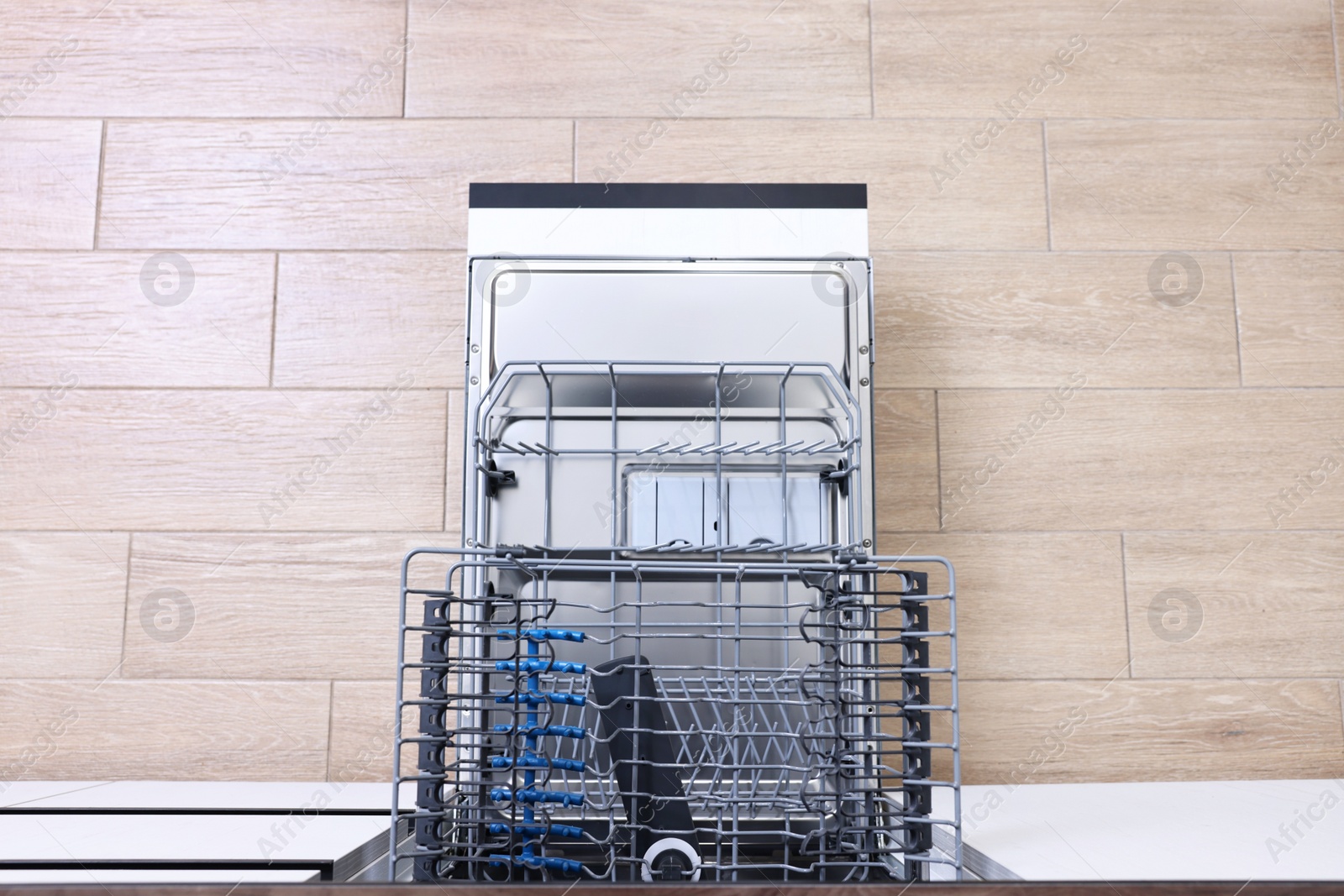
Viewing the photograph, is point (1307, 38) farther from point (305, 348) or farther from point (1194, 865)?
point (305, 348)

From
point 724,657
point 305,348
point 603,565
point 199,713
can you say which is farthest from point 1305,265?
point 199,713

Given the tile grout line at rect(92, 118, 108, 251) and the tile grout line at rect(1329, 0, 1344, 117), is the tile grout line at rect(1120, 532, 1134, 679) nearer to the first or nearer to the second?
the tile grout line at rect(1329, 0, 1344, 117)

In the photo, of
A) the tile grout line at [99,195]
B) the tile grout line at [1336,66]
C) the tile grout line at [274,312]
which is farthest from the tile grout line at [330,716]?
the tile grout line at [1336,66]

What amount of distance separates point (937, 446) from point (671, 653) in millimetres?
400

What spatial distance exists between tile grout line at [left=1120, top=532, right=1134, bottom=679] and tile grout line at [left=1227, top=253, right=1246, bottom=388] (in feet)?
0.70

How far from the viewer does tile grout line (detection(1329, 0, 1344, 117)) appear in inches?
43.4

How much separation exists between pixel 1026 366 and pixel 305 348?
0.75 m

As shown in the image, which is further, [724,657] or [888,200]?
[888,200]

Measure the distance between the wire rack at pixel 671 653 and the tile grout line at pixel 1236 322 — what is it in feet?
1.28

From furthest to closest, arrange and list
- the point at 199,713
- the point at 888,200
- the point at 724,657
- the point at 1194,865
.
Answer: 1. the point at 888,200
2. the point at 199,713
3. the point at 724,657
4. the point at 1194,865

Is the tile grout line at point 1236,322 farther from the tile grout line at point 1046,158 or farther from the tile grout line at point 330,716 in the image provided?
the tile grout line at point 330,716

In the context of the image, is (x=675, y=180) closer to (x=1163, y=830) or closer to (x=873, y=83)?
(x=873, y=83)

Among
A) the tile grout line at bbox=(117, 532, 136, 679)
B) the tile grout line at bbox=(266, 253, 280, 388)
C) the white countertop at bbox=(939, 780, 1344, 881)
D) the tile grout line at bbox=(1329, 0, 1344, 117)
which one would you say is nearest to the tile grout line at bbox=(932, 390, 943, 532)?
the white countertop at bbox=(939, 780, 1344, 881)

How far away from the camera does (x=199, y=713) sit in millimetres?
981
